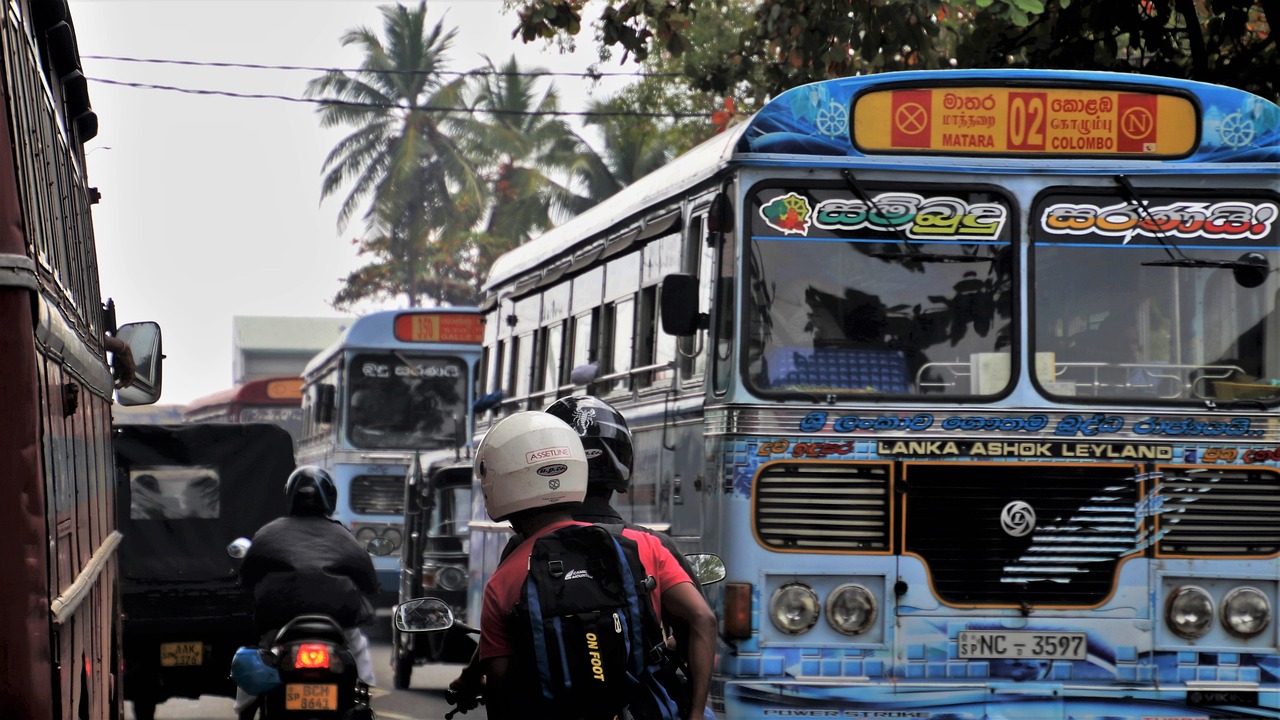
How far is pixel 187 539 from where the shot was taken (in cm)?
1235

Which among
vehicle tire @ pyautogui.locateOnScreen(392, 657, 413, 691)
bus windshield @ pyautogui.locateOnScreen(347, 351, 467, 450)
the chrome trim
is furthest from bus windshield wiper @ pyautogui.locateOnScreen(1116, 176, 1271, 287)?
bus windshield @ pyautogui.locateOnScreen(347, 351, 467, 450)

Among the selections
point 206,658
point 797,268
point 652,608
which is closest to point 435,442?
point 206,658

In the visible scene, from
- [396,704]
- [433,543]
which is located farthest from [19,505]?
[433,543]

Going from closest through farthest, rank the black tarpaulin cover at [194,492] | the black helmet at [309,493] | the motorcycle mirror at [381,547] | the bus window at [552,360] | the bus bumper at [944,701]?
the bus bumper at [944,701] < the black helmet at [309,493] < the bus window at [552,360] < the black tarpaulin cover at [194,492] < the motorcycle mirror at [381,547]

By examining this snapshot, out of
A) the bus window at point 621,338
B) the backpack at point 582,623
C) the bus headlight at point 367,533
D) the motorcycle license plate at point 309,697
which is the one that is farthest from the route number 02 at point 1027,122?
the bus headlight at point 367,533

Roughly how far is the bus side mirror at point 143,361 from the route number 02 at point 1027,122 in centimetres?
377

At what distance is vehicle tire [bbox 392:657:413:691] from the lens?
15.0 meters

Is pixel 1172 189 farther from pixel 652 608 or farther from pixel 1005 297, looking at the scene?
pixel 652 608

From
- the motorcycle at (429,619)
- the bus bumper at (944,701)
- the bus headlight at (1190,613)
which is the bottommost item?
the bus bumper at (944,701)

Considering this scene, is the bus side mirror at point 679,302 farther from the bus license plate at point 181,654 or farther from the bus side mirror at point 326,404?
the bus side mirror at point 326,404

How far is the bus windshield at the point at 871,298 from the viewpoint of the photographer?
7.75 meters

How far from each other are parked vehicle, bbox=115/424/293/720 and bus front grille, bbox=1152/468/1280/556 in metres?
5.99

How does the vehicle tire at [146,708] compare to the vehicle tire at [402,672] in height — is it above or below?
above

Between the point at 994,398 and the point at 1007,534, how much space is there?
556 mm
